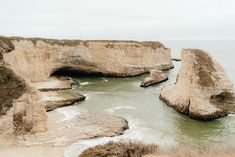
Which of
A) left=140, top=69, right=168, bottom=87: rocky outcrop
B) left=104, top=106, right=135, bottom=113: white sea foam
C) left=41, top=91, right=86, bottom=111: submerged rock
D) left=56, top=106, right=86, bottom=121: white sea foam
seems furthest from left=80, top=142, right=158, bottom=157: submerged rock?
left=140, top=69, right=168, bottom=87: rocky outcrop

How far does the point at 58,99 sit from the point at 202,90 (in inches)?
552

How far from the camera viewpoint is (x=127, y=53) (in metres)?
62.7

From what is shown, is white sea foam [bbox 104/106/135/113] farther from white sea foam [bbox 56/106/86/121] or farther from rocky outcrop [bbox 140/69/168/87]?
rocky outcrop [bbox 140/69/168/87]

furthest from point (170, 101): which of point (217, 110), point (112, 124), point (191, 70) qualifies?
point (112, 124)

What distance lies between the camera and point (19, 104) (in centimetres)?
2364

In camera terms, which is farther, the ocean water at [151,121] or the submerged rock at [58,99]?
the submerged rock at [58,99]

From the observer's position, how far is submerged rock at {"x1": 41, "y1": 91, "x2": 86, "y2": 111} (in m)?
33.4

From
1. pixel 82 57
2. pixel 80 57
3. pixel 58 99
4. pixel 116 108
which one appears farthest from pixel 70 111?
pixel 82 57

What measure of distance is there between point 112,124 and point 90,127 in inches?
74.5

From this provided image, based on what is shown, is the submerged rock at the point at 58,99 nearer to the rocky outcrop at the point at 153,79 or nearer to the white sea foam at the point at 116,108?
the white sea foam at the point at 116,108

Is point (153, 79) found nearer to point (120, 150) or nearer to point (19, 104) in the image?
point (19, 104)

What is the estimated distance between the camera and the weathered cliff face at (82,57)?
4962 centimetres

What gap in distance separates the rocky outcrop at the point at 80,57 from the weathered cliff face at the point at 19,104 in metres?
21.5

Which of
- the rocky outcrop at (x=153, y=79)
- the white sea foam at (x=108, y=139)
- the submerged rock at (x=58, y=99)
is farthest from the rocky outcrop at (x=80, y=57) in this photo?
the white sea foam at (x=108, y=139)
